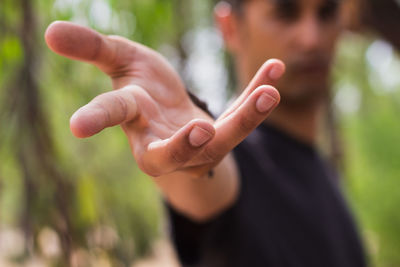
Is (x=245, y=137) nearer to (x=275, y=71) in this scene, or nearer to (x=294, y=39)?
(x=275, y=71)

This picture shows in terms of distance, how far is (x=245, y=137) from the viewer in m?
0.49

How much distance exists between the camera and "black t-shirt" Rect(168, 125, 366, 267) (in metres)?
0.88

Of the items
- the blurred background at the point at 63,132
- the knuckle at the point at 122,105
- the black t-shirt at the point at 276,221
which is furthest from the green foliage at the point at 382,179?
the knuckle at the point at 122,105

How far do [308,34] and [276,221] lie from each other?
0.43m

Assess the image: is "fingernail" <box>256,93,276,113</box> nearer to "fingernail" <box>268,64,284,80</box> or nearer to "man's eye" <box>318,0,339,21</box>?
"fingernail" <box>268,64,284,80</box>

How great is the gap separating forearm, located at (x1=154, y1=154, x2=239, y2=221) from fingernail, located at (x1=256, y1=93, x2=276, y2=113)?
0.25m

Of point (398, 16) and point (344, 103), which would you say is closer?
point (398, 16)

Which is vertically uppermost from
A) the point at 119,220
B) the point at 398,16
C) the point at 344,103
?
the point at 398,16

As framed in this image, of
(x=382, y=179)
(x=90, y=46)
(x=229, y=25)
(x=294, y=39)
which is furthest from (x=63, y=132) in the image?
(x=382, y=179)

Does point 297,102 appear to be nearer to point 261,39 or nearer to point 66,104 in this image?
point 261,39

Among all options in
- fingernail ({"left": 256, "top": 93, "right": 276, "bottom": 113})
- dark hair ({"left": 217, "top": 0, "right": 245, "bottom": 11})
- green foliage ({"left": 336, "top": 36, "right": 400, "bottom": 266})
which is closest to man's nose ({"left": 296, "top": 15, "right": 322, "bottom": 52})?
dark hair ({"left": 217, "top": 0, "right": 245, "bottom": 11})

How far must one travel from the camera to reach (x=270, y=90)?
0.44m

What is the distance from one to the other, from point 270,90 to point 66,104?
1.19m

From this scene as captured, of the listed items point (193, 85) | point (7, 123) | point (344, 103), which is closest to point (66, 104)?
point (7, 123)
